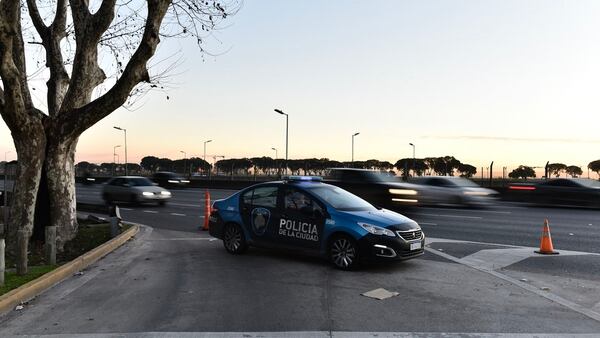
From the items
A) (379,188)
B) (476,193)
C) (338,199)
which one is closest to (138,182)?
(379,188)

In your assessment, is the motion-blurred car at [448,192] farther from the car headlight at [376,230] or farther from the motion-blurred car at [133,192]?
the car headlight at [376,230]

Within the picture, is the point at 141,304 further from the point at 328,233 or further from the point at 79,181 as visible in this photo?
the point at 79,181

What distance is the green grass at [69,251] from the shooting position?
25.8 feet

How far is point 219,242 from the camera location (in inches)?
464

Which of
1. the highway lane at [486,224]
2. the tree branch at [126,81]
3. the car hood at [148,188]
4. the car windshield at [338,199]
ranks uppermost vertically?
the tree branch at [126,81]

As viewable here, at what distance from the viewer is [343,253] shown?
27.3 ft

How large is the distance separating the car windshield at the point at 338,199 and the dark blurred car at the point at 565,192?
16.6 m

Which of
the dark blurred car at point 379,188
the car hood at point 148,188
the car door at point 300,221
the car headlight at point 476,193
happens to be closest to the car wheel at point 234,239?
the car door at point 300,221

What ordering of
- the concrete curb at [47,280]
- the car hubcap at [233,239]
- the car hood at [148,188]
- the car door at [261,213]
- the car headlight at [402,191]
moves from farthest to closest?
the car hood at [148,188] → the car headlight at [402,191] → the car hubcap at [233,239] → the car door at [261,213] → the concrete curb at [47,280]

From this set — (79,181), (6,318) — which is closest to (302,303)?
(6,318)

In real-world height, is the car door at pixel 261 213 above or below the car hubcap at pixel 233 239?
above

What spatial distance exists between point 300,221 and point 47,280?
4.00 m

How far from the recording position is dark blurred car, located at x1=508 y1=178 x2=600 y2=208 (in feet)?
71.2

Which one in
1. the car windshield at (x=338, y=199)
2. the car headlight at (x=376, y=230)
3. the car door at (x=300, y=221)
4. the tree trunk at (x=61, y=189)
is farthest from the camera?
the tree trunk at (x=61, y=189)
